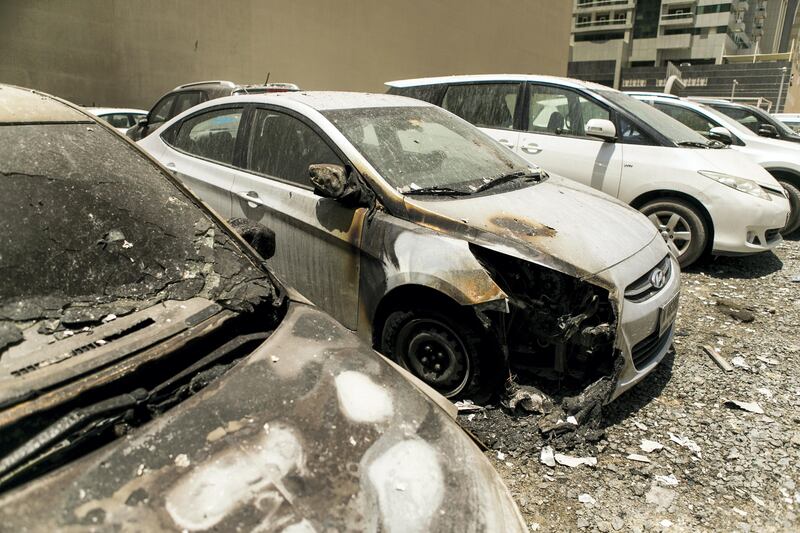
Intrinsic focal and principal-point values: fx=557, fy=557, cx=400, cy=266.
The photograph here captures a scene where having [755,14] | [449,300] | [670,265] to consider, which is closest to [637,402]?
[670,265]

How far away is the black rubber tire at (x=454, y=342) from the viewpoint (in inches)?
115

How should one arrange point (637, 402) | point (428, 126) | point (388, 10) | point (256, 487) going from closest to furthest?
point (256, 487), point (637, 402), point (428, 126), point (388, 10)

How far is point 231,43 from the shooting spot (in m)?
15.7

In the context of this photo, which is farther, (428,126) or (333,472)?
(428,126)

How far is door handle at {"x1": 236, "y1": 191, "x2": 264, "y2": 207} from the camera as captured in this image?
12.3ft

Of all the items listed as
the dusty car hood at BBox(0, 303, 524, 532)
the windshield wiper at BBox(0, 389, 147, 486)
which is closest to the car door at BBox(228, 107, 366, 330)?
the dusty car hood at BBox(0, 303, 524, 532)

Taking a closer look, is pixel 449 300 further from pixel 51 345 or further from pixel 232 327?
pixel 51 345

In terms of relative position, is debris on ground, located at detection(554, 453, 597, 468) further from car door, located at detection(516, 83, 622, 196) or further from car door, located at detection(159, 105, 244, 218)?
car door, located at detection(516, 83, 622, 196)

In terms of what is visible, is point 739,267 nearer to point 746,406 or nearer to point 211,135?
point 746,406

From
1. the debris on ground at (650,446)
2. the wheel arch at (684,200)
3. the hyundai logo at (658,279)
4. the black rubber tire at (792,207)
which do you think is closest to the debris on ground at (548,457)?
the debris on ground at (650,446)

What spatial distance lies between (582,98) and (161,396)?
536 centimetres

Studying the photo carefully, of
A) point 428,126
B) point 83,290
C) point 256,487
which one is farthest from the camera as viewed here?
point 428,126

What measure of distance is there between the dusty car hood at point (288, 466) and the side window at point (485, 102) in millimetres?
4885

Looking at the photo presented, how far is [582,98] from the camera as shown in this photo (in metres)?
5.79
